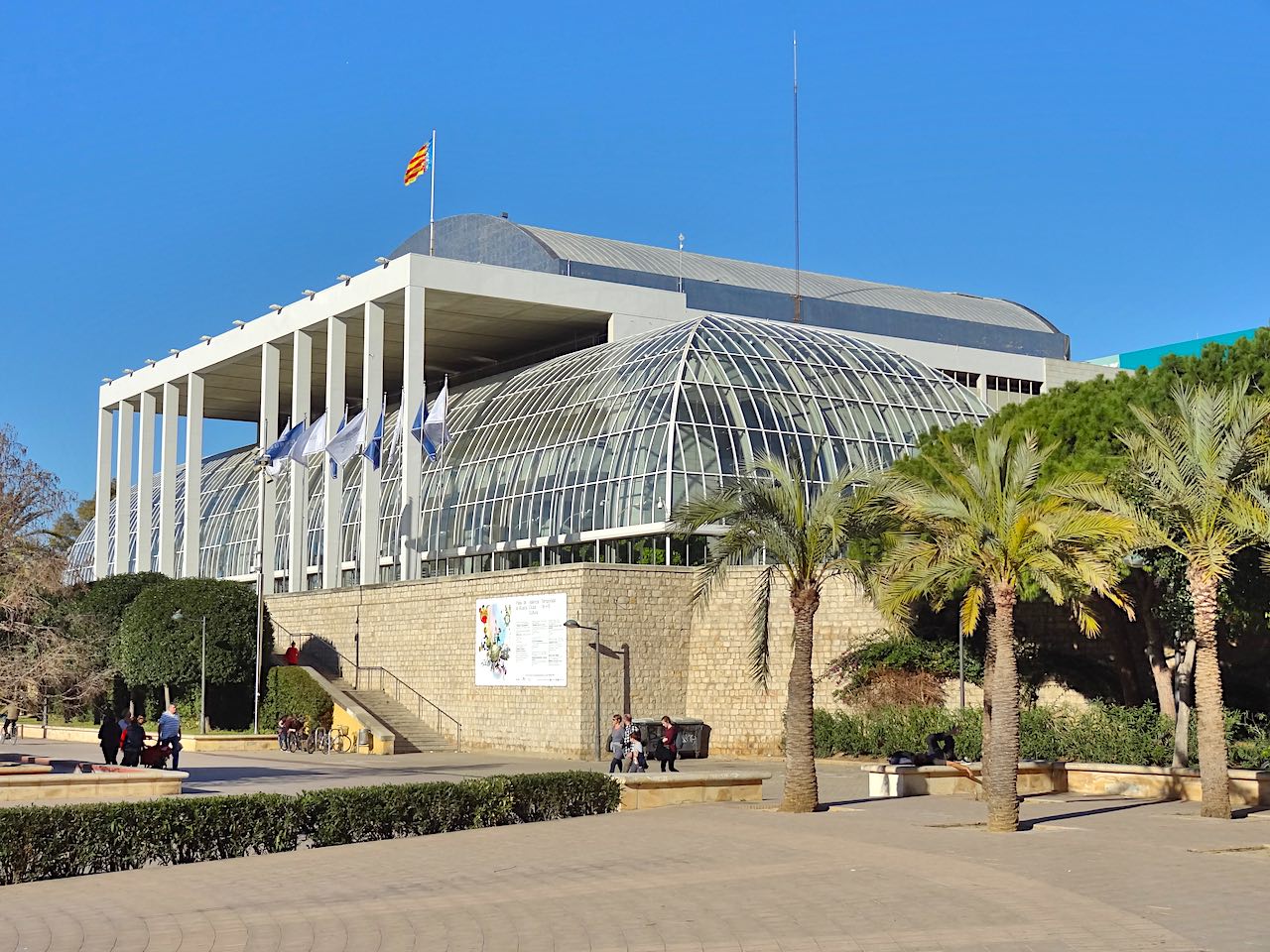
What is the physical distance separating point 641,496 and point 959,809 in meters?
20.5

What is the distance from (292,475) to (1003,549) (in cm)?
4208

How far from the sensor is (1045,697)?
33844mm

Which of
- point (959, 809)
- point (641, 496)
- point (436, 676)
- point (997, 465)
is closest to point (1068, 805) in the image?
point (959, 809)

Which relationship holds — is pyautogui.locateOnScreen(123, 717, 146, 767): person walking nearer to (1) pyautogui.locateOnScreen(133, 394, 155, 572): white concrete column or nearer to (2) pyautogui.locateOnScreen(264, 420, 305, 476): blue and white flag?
(2) pyautogui.locateOnScreen(264, 420, 305, 476): blue and white flag

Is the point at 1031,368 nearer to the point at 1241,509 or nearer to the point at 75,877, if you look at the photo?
the point at 1241,509

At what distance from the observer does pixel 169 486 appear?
7081cm

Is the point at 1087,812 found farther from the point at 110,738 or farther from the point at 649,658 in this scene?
the point at 110,738

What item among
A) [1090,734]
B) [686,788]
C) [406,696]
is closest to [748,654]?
[1090,734]

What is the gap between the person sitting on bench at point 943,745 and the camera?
2944 centimetres

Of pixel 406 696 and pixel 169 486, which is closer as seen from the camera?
pixel 406 696

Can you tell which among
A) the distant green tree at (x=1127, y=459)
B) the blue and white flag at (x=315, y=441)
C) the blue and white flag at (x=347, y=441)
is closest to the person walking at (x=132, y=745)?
the distant green tree at (x=1127, y=459)

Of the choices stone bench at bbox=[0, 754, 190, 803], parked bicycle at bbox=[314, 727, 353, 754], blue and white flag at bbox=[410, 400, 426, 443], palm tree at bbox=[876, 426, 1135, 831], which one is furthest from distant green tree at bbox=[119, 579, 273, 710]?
palm tree at bbox=[876, 426, 1135, 831]

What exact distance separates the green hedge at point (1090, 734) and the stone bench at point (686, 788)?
5.74m

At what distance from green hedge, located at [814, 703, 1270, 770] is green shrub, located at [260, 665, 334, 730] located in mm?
17862
